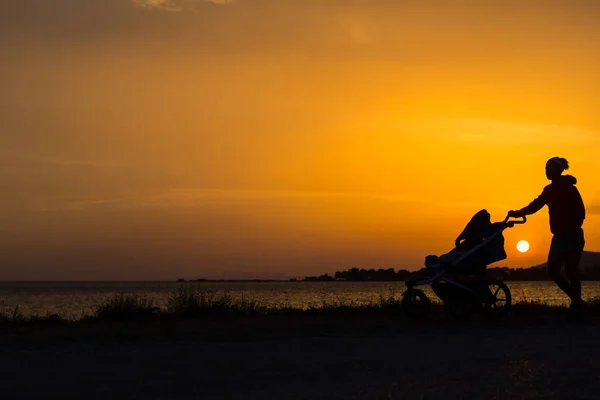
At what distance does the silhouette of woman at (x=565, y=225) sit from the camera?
14.3m

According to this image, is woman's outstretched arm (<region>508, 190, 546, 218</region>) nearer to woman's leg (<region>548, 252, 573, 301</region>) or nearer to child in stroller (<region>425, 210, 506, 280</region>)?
child in stroller (<region>425, 210, 506, 280</region>)

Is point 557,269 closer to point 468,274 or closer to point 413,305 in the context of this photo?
point 468,274

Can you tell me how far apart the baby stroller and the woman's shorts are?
930mm

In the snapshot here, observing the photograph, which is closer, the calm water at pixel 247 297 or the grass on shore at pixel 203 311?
the grass on shore at pixel 203 311

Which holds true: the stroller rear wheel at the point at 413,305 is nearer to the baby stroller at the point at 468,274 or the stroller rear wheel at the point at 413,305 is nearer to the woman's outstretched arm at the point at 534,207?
the baby stroller at the point at 468,274

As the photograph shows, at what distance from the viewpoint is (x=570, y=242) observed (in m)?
14.3

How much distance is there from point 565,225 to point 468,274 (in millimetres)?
2038

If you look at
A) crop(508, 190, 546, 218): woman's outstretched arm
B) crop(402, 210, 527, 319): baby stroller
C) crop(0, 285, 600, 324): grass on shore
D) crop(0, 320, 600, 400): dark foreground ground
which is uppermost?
crop(508, 190, 546, 218): woman's outstretched arm

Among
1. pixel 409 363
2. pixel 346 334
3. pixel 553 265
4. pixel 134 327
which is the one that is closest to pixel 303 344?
pixel 346 334

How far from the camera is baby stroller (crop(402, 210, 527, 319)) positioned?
14.4m

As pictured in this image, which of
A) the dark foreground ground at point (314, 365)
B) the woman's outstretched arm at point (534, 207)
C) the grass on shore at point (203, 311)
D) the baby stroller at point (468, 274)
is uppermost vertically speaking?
the woman's outstretched arm at point (534, 207)

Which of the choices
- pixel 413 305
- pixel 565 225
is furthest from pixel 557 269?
pixel 413 305

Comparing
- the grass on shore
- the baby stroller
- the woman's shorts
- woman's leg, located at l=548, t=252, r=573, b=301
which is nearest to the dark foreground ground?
the baby stroller

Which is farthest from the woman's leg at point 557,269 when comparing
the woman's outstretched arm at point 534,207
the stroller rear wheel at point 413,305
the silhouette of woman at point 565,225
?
the stroller rear wheel at point 413,305
